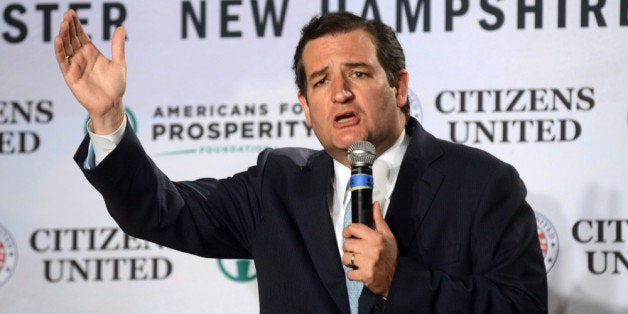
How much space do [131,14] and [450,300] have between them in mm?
1914

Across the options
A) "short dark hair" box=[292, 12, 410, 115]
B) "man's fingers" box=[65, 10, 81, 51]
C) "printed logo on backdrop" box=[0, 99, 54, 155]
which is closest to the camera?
"man's fingers" box=[65, 10, 81, 51]

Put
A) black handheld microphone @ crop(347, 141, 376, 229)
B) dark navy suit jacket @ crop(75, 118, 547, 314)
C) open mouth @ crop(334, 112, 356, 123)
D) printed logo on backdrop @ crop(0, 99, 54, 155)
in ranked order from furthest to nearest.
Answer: printed logo on backdrop @ crop(0, 99, 54, 155)
open mouth @ crop(334, 112, 356, 123)
dark navy suit jacket @ crop(75, 118, 547, 314)
black handheld microphone @ crop(347, 141, 376, 229)

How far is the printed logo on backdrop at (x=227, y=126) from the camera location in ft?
11.8

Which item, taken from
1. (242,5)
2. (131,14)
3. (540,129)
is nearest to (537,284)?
(540,129)

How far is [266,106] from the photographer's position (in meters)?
3.62

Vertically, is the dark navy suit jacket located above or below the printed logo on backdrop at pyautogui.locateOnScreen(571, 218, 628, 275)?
above

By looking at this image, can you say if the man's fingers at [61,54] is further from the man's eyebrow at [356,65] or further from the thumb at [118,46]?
the man's eyebrow at [356,65]

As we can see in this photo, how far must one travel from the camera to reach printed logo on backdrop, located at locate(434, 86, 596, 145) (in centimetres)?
344

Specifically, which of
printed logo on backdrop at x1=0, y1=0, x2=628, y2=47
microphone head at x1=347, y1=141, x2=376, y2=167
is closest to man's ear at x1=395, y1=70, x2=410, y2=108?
microphone head at x1=347, y1=141, x2=376, y2=167

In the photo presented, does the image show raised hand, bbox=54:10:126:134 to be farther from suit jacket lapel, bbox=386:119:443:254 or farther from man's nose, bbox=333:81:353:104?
suit jacket lapel, bbox=386:119:443:254

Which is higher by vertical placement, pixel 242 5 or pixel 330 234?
pixel 242 5

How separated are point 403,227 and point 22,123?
5.80 feet

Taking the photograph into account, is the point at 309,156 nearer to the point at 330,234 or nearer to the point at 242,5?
the point at 330,234

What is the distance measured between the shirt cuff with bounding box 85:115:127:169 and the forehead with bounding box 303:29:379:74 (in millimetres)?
549
